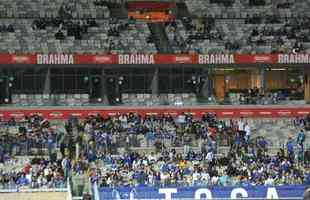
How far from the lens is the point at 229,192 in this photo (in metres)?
34.2

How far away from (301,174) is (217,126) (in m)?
8.78

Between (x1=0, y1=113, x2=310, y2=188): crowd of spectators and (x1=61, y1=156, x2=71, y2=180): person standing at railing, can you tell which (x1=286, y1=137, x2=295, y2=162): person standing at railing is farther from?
(x1=61, y1=156, x2=71, y2=180): person standing at railing

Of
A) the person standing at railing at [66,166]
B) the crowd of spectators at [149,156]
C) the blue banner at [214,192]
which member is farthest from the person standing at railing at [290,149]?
the person standing at railing at [66,166]

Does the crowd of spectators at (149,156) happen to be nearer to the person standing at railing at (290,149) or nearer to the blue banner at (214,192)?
the person standing at railing at (290,149)

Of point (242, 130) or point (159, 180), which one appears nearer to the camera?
point (159, 180)

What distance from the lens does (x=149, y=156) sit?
4059 cm

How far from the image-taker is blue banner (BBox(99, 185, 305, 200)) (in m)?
32.8

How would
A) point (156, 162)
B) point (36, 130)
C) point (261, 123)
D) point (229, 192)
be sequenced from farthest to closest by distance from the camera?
point (261, 123) < point (36, 130) < point (156, 162) < point (229, 192)

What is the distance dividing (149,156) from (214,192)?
23.6 feet

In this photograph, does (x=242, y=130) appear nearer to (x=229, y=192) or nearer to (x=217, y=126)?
(x=217, y=126)

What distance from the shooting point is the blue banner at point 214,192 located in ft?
108

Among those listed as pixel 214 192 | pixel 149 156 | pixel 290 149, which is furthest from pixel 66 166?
pixel 290 149

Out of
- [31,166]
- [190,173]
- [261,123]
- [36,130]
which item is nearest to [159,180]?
[190,173]

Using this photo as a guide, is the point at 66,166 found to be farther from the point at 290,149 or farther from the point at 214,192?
the point at 290,149
